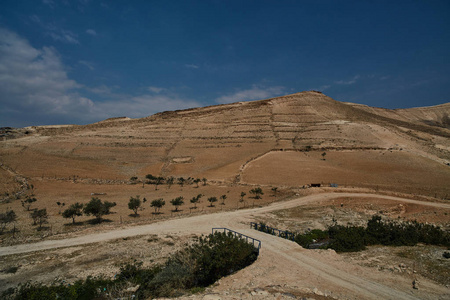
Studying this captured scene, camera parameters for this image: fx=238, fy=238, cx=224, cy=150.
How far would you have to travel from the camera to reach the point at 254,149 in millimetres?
69500

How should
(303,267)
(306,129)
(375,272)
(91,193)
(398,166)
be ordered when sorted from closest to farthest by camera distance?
(375,272), (303,267), (91,193), (398,166), (306,129)

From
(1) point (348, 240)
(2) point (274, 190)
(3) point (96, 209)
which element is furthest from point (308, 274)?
(2) point (274, 190)

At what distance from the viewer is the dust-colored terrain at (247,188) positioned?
43.1 ft

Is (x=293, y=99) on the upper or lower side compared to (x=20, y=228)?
upper

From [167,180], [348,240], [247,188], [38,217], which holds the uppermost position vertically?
[167,180]

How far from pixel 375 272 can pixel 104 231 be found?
2216 cm

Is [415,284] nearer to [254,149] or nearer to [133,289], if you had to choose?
[133,289]

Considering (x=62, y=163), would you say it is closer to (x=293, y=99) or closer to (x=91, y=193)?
(x=91, y=193)

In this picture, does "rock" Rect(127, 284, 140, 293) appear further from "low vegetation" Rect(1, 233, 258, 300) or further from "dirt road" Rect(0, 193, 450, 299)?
"dirt road" Rect(0, 193, 450, 299)

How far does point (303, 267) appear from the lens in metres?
13.6

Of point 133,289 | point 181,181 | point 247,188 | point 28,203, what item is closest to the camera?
point 133,289

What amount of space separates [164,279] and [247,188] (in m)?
33.4

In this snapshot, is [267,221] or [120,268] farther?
[267,221]

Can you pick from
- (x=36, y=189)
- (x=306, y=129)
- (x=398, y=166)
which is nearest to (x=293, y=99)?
(x=306, y=129)
